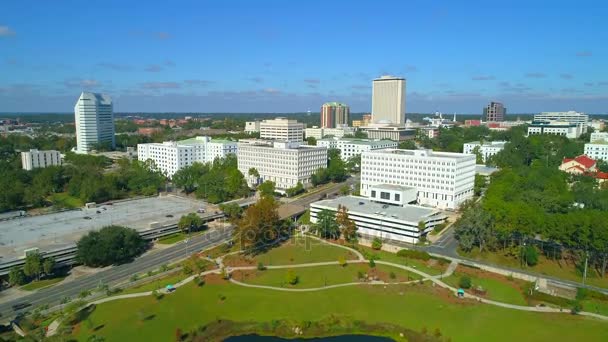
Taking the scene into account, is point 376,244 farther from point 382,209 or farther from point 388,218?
point 382,209

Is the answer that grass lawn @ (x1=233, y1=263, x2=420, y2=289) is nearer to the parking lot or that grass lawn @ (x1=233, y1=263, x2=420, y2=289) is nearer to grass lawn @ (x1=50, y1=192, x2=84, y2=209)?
the parking lot

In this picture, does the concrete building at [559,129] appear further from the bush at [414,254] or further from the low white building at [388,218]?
the bush at [414,254]

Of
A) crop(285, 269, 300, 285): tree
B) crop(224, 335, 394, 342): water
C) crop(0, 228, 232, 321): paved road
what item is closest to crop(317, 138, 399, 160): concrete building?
crop(0, 228, 232, 321): paved road

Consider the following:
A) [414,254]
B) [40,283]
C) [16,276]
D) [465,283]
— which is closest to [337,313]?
[465,283]

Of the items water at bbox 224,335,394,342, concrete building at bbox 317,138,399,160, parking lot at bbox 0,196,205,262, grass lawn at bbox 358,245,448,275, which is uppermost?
concrete building at bbox 317,138,399,160

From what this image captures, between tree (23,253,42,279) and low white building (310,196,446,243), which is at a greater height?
low white building (310,196,446,243)

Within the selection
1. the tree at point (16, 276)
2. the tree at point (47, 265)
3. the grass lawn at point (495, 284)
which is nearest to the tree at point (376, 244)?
the grass lawn at point (495, 284)
